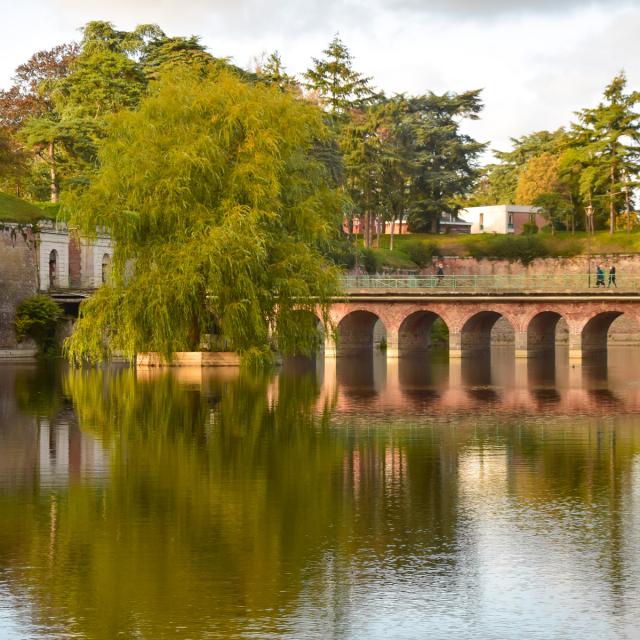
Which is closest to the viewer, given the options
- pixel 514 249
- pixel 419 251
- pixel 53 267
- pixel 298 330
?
pixel 298 330

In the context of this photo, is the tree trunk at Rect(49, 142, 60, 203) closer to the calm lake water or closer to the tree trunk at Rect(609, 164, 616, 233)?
the tree trunk at Rect(609, 164, 616, 233)

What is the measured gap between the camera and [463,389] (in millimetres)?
44375

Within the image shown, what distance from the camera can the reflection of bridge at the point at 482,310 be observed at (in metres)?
69.5

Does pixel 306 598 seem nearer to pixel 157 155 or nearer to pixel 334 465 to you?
pixel 334 465

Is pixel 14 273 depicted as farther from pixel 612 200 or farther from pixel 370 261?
pixel 612 200

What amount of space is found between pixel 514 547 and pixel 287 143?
35531 mm

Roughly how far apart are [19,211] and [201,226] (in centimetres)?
2863

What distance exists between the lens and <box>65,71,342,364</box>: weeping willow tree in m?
47.2

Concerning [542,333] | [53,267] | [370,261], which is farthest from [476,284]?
[53,267]

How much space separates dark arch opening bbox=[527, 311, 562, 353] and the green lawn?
92.5 ft

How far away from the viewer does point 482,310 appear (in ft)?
239

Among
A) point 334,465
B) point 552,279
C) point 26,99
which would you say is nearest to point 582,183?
point 552,279

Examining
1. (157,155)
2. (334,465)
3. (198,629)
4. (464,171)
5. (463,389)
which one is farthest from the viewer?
(464,171)

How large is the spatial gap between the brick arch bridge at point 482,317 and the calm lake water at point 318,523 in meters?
35.7
